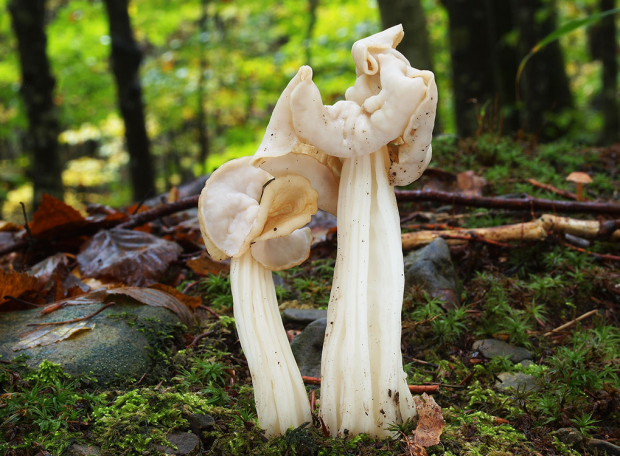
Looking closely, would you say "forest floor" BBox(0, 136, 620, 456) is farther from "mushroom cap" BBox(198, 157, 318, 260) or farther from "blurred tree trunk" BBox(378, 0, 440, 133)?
"blurred tree trunk" BBox(378, 0, 440, 133)

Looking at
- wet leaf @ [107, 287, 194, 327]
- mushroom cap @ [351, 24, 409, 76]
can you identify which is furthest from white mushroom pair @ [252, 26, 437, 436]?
wet leaf @ [107, 287, 194, 327]

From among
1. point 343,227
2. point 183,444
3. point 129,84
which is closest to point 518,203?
point 343,227

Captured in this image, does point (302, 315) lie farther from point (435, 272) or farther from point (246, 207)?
point (246, 207)

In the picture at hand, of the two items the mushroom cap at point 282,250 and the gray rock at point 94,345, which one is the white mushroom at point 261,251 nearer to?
the mushroom cap at point 282,250

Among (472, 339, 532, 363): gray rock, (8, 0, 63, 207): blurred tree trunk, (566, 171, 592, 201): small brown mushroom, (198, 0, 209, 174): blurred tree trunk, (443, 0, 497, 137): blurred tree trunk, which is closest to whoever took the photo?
(472, 339, 532, 363): gray rock

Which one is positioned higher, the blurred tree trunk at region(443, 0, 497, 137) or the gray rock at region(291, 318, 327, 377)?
the blurred tree trunk at region(443, 0, 497, 137)

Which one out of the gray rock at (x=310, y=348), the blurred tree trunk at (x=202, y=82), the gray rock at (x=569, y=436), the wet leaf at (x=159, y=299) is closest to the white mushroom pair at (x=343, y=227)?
the gray rock at (x=310, y=348)
